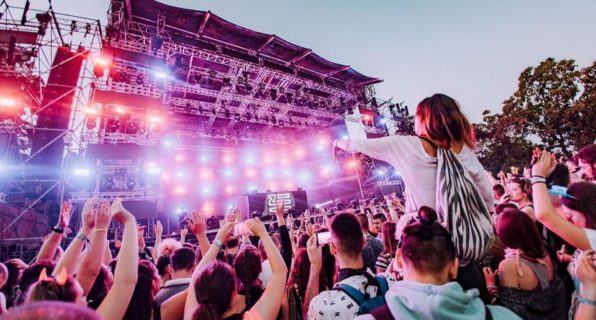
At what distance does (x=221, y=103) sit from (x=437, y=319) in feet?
54.2

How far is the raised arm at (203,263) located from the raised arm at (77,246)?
895 millimetres

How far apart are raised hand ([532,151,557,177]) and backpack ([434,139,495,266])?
585 mm

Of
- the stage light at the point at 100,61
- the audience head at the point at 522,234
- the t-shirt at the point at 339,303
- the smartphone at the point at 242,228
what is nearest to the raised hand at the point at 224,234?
the smartphone at the point at 242,228

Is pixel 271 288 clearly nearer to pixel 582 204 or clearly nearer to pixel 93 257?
pixel 93 257

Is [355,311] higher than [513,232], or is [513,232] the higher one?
[513,232]

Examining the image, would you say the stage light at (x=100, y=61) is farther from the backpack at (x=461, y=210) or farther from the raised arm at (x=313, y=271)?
the backpack at (x=461, y=210)

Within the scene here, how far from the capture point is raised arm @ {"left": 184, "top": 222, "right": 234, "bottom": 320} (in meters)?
1.64

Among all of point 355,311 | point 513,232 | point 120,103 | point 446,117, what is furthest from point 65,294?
point 120,103

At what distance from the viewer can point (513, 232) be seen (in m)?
1.78

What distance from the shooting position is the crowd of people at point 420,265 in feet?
3.69

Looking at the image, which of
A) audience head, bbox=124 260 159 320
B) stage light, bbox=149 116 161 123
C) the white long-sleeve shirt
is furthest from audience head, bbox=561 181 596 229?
stage light, bbox=149 116 161 123

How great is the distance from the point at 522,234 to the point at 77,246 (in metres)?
3.12

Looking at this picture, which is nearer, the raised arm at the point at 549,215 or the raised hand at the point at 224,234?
the raised arm at the point at 549,215

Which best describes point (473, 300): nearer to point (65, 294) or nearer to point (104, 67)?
point (65, 294)
